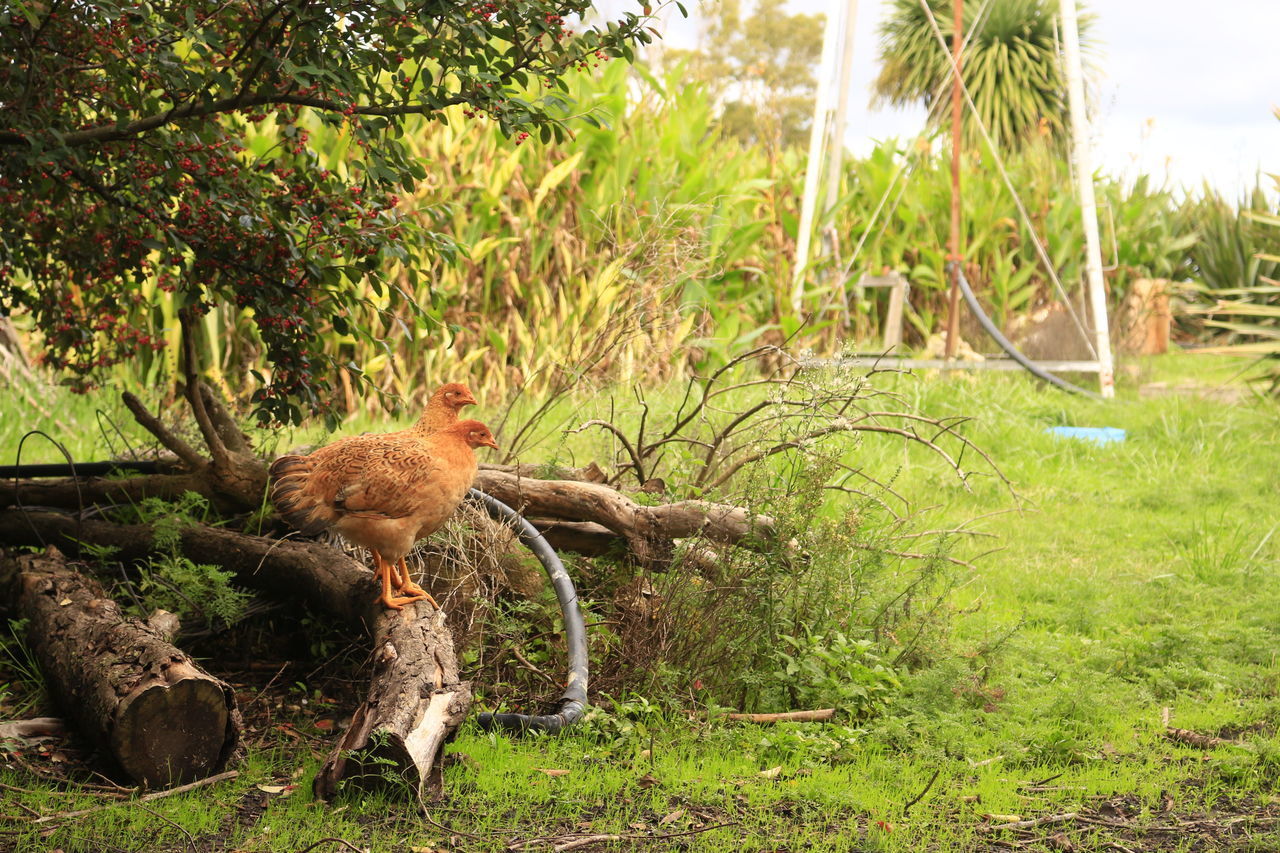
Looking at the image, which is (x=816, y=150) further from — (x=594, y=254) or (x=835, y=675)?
(x=835, y=675)

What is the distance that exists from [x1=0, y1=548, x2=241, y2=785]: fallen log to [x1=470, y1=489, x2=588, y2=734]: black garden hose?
838 millimetres

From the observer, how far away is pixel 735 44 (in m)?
44.0

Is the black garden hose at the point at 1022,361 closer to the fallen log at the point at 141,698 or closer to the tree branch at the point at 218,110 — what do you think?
the tree branch at the point at 218,110

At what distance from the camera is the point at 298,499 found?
3.76m

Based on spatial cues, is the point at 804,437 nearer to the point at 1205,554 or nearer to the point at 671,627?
the point at 671,627

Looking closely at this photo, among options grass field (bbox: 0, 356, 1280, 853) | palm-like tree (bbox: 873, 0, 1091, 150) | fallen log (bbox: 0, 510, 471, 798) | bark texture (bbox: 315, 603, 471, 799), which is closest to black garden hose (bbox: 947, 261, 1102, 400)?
grass field (bbox: 0, 356, 1280, 853)

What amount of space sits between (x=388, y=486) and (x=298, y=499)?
414 millimetres

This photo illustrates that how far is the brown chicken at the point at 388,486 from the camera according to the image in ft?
11.6

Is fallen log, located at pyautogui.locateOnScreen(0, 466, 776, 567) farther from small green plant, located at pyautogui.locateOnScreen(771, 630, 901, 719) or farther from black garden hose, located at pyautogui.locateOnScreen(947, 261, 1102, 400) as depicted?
black garden hose, located at pyautogui.locateOnScreen(947, 261, 1102, 400)

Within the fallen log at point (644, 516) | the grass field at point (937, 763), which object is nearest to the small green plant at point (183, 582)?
the grass field at point (937, 763)

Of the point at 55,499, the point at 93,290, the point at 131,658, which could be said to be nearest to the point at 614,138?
the point at 93,290

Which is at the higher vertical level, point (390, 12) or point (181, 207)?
point (390, 12)

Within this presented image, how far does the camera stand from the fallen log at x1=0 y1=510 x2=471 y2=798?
3.20 metres

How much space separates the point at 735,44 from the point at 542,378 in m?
38.0
